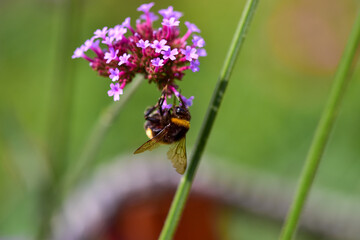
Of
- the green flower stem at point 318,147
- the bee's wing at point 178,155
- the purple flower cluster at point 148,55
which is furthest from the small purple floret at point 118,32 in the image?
the green flower stem at point 318,147

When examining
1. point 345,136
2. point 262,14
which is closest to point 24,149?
point 345,136

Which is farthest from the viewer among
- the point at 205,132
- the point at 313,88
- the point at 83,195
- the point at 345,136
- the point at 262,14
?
the point at 262,14

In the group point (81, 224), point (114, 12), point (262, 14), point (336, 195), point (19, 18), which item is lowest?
point (81, 224)

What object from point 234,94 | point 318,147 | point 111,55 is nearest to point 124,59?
point 111,55

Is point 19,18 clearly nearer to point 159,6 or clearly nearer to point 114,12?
point 114,12

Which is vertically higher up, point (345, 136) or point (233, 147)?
point (345, 136)

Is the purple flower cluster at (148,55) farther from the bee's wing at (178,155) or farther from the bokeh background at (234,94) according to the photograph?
the bokeh background at (234,94)

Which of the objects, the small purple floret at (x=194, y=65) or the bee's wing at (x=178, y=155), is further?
the bee's wing at (x=178, y=155)
